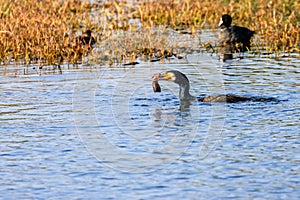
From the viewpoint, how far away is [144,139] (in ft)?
33.6

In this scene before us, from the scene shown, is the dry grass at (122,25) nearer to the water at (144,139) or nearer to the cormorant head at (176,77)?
the water at (144,139)

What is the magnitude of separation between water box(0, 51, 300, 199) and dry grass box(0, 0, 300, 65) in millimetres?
2535

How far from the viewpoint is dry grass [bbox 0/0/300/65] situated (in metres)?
18.1

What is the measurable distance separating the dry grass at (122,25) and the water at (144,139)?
2535 mm

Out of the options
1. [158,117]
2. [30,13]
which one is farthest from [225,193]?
[30,13]

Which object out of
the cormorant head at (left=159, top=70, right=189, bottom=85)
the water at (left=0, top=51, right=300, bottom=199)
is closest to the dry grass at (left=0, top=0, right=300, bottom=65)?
the water at (left=0, top=51, right=300, bottom=199)

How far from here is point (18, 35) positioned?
18281 mm

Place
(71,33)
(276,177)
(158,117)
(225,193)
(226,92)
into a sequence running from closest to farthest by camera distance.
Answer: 1. (225,193)
2. (276,177)
3. (158,117)
4. (226,92)
5. (71,33)

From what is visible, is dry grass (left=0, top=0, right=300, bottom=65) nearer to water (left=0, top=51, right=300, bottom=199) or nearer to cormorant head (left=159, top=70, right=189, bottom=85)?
water (left=0, top=51, right=300, bottom=199)

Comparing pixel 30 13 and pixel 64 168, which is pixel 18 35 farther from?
pixel 64 168

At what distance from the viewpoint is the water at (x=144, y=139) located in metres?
8.12

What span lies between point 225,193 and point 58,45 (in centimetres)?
1092

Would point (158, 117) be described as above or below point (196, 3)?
below

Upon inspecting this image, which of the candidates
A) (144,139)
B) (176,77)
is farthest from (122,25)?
(144,139)
